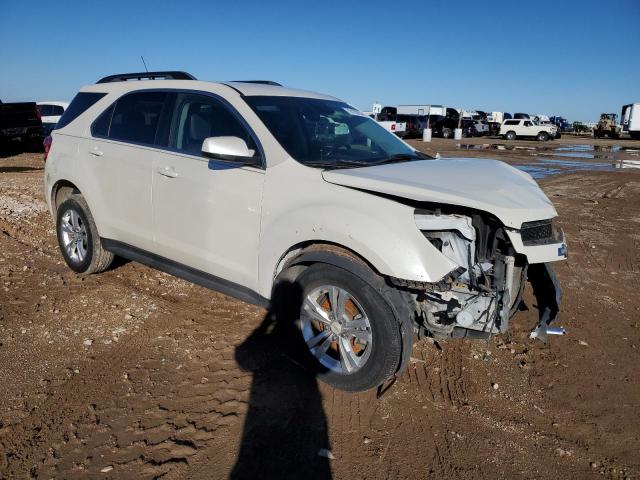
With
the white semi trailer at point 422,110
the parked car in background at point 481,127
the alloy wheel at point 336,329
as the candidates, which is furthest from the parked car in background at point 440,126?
the alloy wheel at point 336,329

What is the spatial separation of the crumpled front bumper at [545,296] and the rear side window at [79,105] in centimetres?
425

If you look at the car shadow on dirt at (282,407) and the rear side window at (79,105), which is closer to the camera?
the car shadow on dirt at (282,407)

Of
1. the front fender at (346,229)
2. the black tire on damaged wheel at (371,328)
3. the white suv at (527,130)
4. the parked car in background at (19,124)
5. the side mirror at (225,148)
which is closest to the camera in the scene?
the front fender at (346,229)

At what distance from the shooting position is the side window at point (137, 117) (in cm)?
425

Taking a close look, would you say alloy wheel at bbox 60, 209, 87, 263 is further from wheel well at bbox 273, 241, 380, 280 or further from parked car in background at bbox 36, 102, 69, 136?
parked car in background at bbox 36, 102, 69, 136

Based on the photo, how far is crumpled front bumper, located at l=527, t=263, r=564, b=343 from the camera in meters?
3.34

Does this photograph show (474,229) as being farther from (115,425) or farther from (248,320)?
(115,425)

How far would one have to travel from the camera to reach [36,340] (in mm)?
3867

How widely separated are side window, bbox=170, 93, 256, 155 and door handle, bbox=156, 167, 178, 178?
19cm

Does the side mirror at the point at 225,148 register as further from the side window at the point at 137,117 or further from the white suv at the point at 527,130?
the white suv at the point at 527,130

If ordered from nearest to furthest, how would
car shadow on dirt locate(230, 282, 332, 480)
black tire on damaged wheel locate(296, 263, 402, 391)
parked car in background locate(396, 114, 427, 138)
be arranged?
1. car shadow on dirt locate(230, 282, 332, 480)
2. black tire on damaged wheel locate(296, 263, 402, 391)
3. parked car in background locate(396, 114, 427, 138)

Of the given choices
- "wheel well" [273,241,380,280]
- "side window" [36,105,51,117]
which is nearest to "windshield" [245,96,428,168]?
"wheel well" [273,241,380,280]

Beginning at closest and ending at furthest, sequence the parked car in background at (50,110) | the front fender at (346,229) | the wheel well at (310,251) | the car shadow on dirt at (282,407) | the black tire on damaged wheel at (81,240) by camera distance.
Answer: the car shadow on dirt at (282,407), the front fender at (346,229), the wheel well at (310,251), the black tire on damaged wheel at (81,240), the parked car in background at (50,110)

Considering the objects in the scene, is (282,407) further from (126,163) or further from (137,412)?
(126,163)
